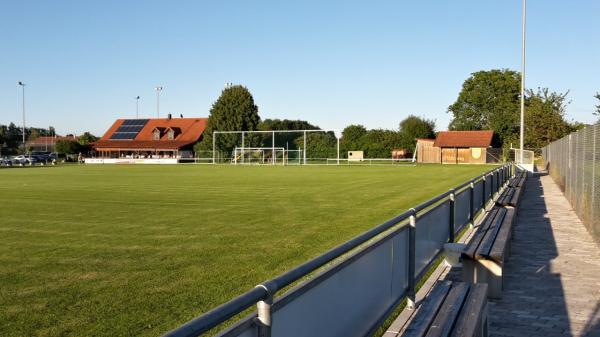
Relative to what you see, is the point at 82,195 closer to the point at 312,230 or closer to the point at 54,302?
the point at 312,230

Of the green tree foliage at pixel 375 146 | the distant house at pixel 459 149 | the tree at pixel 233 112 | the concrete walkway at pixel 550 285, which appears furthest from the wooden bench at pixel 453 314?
the tree at pixel 233 112

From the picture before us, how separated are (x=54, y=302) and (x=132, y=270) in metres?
1.59

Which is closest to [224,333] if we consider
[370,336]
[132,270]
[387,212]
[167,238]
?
[370,336]

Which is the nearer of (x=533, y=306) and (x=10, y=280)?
(x=533, y=306)

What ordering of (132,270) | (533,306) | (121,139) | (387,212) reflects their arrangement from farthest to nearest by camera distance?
(121,139) → (387,212) → (132,270) → (533,306)

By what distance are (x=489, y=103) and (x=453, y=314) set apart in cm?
9602

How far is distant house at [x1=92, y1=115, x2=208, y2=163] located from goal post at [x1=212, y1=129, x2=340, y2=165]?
421 inches

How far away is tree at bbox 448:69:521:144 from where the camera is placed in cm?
8825

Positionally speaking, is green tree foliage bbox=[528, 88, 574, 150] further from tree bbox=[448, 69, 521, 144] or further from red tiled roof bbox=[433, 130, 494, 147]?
tree bbox=[448, 69, 521, 144]

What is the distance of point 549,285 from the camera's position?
22.4 ft

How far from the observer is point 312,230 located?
1107 cm

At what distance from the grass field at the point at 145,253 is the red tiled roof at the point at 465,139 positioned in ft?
180

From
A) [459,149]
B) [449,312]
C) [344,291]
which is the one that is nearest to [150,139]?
[459,149]

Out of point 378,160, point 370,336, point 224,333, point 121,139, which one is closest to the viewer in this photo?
point 224,333
